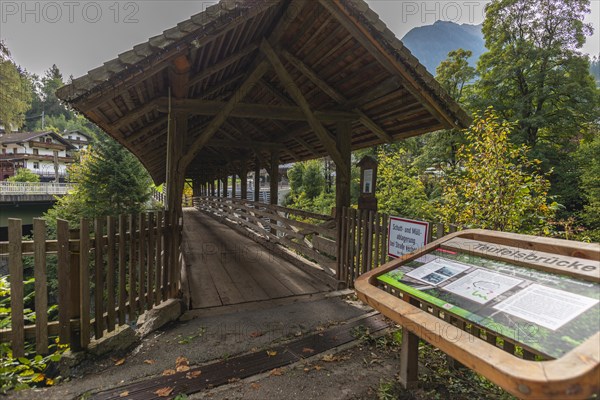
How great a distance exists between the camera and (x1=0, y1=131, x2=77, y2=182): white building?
41438mm

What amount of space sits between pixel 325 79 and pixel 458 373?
14.1ft

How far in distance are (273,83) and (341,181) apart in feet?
7.72

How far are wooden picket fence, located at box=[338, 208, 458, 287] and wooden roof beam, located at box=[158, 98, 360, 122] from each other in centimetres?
168

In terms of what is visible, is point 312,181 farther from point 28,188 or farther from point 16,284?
point 28,188

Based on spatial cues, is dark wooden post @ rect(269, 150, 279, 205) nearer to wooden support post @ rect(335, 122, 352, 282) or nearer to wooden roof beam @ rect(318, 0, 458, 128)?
wooden support post @ rect(335, 122, 352, 282)

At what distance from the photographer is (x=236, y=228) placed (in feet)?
36.8

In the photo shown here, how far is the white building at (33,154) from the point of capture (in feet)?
136

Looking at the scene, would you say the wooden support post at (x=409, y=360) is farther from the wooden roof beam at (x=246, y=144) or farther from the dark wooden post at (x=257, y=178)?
the dark wooden post at (x=257, y=178)

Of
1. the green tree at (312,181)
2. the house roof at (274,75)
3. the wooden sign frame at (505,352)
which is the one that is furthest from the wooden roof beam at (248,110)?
the green tree at (312,181)

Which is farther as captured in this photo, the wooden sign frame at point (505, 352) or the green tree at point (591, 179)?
the green tree at point (591, 179)

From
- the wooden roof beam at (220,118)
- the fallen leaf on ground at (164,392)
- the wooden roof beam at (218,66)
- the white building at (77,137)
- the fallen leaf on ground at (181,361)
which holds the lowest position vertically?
the fallen leaf on ground at (181,361)

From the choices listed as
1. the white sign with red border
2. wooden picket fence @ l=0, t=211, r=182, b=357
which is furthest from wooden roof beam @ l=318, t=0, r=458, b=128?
wooden picket fence @ l=0, t=211, r=182, b=357

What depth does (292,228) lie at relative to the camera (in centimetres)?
724

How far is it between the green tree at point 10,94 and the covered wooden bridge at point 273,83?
18734 mm
